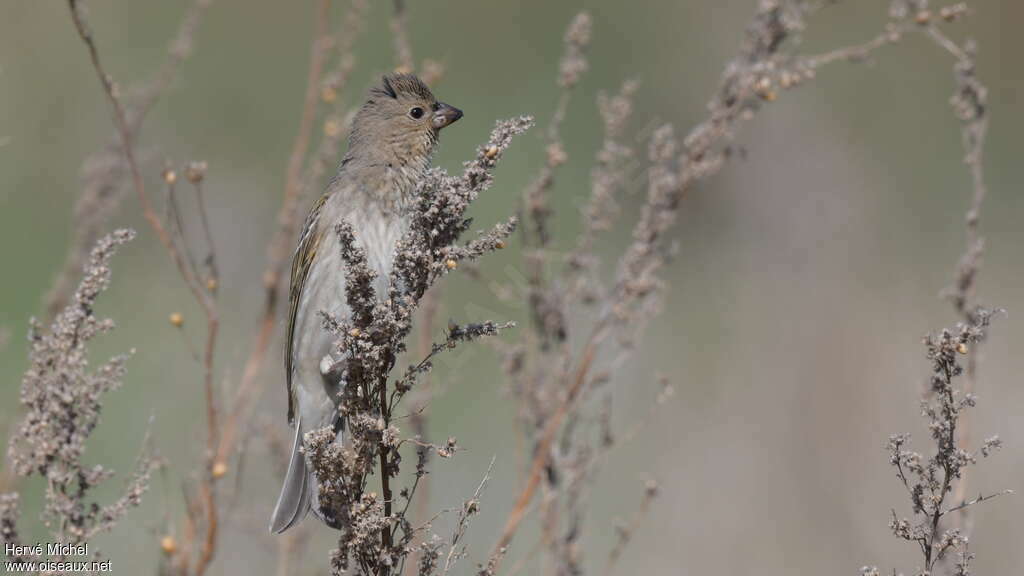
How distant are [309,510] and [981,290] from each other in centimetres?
553

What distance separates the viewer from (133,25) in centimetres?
1081

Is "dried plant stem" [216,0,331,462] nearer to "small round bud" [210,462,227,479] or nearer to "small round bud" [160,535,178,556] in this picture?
"small round bud" [210,462,227,479]

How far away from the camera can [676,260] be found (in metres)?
9.03

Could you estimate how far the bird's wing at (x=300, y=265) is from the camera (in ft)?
14.3

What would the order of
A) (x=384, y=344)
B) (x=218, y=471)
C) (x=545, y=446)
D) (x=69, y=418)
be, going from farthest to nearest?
(x=545, y=446)
(x=218, y=471)
(x=69, y=418)
(x=384, y=344)

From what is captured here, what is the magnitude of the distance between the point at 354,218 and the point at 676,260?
5.12 meters

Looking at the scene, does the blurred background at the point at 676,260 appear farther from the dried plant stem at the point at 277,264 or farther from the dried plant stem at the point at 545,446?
the dried plant stem at the point at 545,446

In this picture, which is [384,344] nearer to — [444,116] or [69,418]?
[69,418]

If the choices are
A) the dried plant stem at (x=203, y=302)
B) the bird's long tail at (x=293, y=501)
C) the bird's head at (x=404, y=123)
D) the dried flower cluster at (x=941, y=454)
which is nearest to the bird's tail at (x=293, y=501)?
the bird's long tail at (x=293, y=501)

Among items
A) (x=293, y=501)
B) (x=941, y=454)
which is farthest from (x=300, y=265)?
(x=941, y=454)

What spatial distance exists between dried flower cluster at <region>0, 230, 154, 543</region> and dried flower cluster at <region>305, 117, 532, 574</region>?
48 centimetres

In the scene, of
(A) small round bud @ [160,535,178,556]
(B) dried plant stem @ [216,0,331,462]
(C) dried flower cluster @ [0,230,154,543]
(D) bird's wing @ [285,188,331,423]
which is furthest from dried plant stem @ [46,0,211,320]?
(A) small round bud @ [160,535,178,556]

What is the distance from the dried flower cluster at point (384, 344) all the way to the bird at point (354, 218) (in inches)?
41.8

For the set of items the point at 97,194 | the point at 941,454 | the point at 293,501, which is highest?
the point at 97,194
